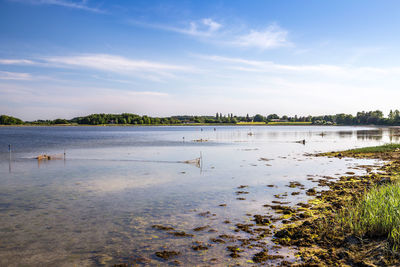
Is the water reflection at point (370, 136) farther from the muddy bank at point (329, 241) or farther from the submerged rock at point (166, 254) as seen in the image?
the submerged rock at point (166, 254)

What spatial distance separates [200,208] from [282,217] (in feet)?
15.3

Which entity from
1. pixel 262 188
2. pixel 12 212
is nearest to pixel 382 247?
pixel 262 188

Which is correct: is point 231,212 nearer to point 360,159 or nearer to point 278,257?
point 278,257

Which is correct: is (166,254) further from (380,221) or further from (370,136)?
(370,136)

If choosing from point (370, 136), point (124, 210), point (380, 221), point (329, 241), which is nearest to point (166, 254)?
point (329, 241)

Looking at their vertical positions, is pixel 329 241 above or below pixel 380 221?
below

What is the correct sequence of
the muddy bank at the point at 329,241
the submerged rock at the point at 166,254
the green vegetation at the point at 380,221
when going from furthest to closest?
the submerged rock at the point at 166,254 → the green vegetation at the point at 380,221 → the muddy bank at the point at 329,241

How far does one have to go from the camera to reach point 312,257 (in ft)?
32.5

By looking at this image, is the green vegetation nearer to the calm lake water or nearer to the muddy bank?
the muddy bank

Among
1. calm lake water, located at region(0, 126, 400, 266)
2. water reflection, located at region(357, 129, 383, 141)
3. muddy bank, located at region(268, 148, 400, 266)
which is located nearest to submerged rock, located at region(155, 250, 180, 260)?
calm lake water, located at region(0, 126, 400, 266)

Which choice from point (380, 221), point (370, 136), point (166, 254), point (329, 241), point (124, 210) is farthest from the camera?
point (370, 136)

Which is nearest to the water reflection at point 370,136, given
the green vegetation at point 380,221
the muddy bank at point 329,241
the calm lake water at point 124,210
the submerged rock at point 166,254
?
the calm lake water at point 124,210

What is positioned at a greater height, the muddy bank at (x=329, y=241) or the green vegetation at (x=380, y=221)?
the green vegetation at (x=380, y=221)

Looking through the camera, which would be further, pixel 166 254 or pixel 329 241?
pixel 329 241
